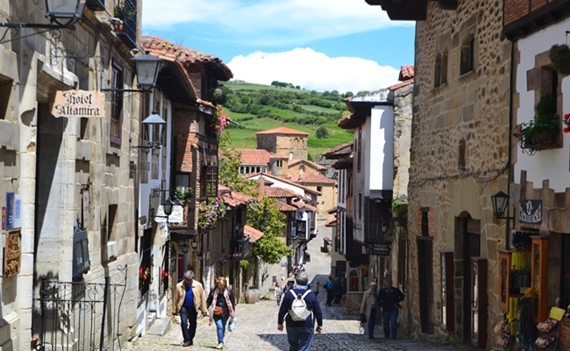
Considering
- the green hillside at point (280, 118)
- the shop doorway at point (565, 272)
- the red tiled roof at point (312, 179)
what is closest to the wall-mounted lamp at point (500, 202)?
the shop doorway at point (565, 272)

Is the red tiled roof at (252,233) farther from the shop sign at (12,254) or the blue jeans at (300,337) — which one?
the shop sign at (12,254)

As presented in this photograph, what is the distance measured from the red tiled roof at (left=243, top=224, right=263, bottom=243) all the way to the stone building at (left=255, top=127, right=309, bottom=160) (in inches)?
3707

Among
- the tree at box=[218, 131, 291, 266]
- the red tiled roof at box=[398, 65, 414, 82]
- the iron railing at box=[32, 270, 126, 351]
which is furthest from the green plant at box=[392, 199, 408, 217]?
the tree at box=[218, 131, 291, 266]

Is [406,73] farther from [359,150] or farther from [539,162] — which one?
[539,162]

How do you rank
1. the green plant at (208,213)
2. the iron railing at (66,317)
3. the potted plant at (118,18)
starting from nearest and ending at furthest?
the iron railing at (66,317), the potted plant at (118,18), the green plant at (208,213)

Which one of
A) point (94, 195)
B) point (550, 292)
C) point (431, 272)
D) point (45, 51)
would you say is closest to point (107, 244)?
point (94, 195)

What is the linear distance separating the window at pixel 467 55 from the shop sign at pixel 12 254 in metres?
9.88

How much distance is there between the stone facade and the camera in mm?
14078

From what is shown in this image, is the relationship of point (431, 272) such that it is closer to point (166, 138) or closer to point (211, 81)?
point (166, 138)

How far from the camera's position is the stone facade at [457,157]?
14078 millimetres

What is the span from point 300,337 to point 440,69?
7.89m

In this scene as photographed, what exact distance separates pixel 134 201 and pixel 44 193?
5.73 metres

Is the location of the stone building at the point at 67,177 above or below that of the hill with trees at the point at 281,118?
below

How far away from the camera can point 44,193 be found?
10.4 meters
